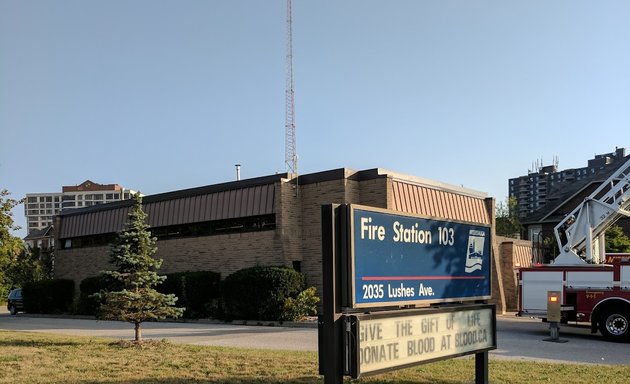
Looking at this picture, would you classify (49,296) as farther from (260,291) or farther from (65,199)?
(65,199)

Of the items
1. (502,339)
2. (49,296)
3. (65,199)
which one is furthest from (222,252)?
(65,199)

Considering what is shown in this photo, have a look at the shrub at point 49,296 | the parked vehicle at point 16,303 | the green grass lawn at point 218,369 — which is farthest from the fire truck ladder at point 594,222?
the parked vehicle at point 16,303

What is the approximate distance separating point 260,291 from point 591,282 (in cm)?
1053

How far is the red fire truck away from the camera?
52.9 ft

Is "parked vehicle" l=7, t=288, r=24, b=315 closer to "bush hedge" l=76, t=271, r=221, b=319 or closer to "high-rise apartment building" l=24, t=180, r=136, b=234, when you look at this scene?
"bush hedge" l=76, t=271, r=221, b=319

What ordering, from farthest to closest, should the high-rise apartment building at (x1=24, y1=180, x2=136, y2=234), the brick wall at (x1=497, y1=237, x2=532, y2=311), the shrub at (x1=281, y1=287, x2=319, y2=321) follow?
1. the high-rise apartment building at (x1=24, y1=180, x2=136, y2=234)
2. the brick wall at (x1=497, y1=237, x2=532, y2=311)
3. the shrub at (x1=281, y1=287, x2=319, y2=321)

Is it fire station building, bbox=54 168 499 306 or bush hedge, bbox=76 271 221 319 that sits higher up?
fire station building, bbox=54 168 499 306

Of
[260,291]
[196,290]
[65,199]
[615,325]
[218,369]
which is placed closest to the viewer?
[218,369]

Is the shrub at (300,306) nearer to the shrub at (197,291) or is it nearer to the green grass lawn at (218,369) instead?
the shrub at (197,291)

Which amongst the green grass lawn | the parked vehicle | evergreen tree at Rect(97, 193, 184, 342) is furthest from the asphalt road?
the parked vehicle

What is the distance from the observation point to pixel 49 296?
32094 millimetres

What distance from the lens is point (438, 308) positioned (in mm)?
7457

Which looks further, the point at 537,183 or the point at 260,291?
the point at 537,183

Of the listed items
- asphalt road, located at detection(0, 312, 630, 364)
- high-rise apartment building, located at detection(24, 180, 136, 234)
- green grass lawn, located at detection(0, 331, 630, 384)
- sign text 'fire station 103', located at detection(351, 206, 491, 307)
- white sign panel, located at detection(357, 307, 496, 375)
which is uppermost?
high-rise apartment building, located at detection(24, 180, 136, 234)
